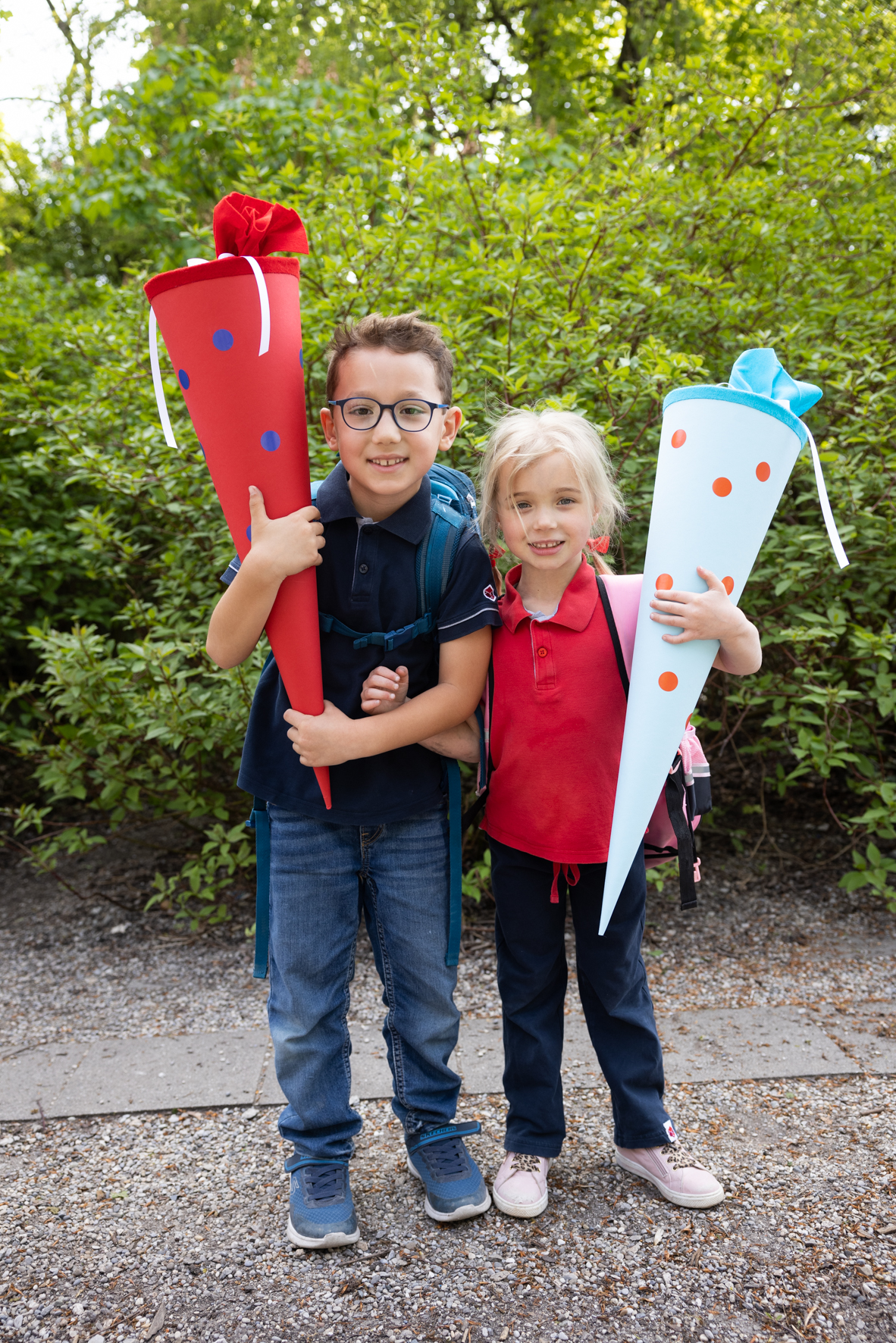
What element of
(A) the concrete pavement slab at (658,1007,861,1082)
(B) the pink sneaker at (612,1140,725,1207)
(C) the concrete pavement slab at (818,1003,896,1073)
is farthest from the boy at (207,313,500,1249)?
(C) the concrete pavement slab at (818,1003,896,1073)

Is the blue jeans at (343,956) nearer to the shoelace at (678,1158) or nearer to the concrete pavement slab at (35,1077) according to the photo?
the shoelace at (678,1158)

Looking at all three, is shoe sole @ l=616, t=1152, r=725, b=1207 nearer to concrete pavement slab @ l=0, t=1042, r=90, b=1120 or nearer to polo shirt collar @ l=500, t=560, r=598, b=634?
polo shirt collar @ l=500, t=560, r=598, b=634

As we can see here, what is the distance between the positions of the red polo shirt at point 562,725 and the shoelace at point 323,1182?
31.1 inches

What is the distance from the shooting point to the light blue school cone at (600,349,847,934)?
5.58ft

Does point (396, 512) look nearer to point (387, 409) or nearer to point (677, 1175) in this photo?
point (387, 409)

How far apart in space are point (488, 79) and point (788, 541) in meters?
10.1

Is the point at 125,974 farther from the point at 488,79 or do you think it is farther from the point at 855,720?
the point at 488,79

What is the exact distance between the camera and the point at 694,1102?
7.73 ft

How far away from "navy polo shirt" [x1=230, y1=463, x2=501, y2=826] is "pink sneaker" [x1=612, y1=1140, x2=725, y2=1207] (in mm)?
912

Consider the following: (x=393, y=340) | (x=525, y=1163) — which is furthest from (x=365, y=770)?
(x=525, y=1163)

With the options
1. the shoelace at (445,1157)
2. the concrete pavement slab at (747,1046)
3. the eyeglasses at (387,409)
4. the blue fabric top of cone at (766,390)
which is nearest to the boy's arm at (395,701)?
the eyeglasses at (387,409)

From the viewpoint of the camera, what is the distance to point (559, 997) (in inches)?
80.4

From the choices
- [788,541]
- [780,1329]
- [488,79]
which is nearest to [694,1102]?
[780,1329]

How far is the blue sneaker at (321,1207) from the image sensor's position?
1.87 meters
